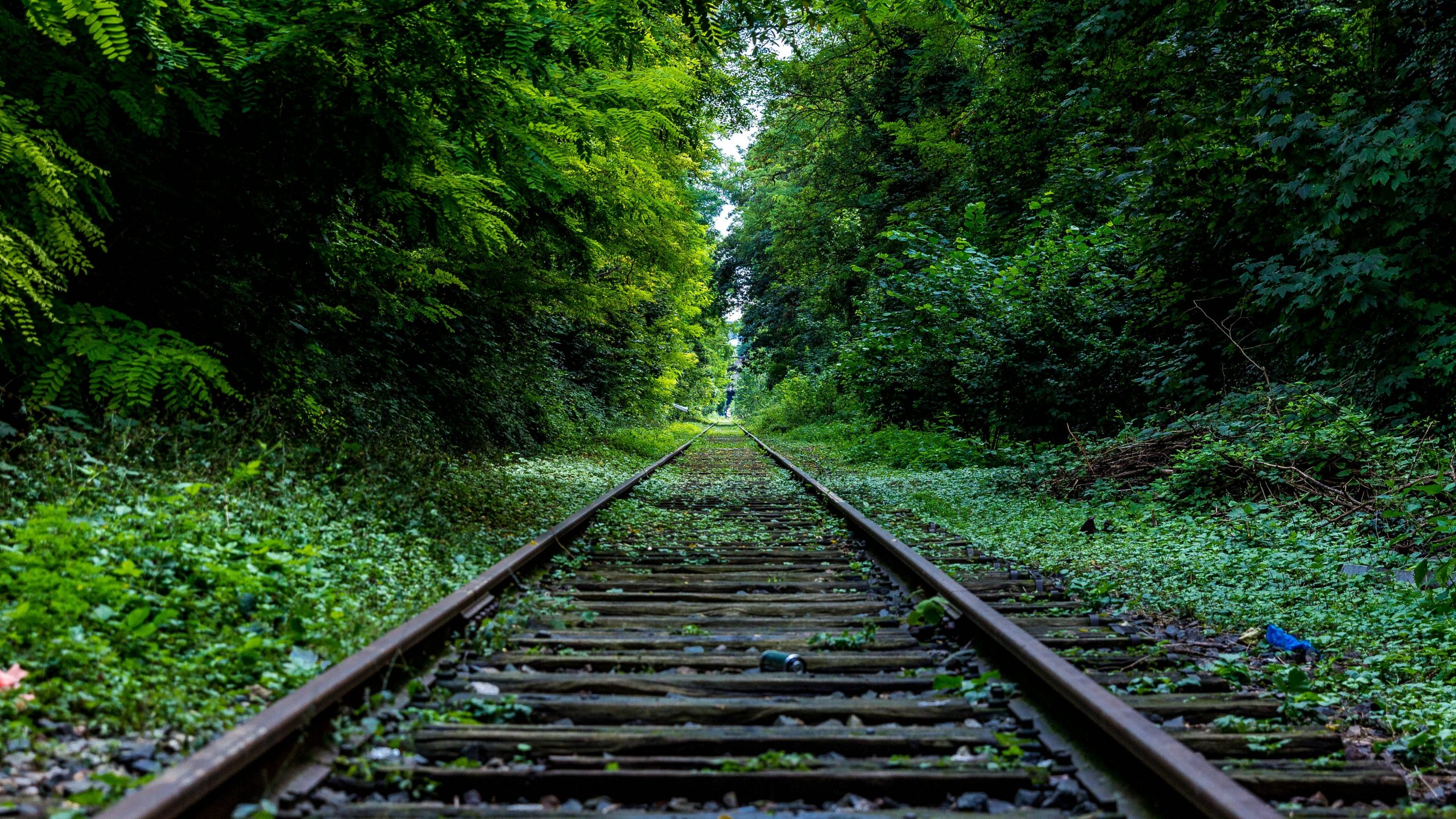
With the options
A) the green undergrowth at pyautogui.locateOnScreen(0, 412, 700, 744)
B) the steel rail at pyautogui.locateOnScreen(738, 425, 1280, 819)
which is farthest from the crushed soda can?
the green undergrowth at pyautogui.locateOnScreen(0, 412, 700, 744)

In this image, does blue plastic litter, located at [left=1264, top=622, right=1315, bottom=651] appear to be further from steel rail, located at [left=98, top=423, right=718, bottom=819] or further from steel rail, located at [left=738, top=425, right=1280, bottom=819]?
steel rail, located at [left=98, top=423, right=718, bottom=819]

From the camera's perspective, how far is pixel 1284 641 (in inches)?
157

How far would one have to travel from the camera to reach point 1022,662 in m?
3.29

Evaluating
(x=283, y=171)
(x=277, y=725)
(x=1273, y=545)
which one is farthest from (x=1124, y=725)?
(x=283, y=171)

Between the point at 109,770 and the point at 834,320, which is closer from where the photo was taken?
the point at 109,770

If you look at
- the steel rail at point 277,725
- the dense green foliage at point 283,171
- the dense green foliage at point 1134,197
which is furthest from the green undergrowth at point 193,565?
the dense green foliage at point 1134,197

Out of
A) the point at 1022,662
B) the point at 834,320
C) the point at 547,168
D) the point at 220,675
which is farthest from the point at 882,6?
the point at 834,320

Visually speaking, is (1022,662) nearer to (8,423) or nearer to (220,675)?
(220,675)

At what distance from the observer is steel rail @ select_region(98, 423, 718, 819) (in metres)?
1.87

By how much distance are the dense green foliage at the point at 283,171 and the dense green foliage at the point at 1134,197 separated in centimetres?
216

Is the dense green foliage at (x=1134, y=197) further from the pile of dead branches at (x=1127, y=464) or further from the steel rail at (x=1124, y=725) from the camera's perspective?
the steel rail at (x=1124, y=725)

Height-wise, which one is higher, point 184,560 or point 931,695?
point 184,560

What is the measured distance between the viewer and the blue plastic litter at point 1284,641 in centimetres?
387

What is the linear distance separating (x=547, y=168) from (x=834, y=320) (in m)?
24.7
